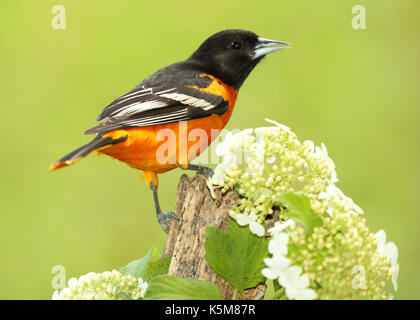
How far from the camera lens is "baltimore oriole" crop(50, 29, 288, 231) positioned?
8.19ft

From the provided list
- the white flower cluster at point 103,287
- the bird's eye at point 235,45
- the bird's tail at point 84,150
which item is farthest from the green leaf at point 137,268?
the bird's eye at point 235,45

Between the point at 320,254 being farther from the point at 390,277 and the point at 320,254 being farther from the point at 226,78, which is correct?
the point at 226,78

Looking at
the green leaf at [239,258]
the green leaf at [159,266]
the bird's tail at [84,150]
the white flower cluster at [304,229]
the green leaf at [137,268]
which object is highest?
the bird's tail at [84,150]

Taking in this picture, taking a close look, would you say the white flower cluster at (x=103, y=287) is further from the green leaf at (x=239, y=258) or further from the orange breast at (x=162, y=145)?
the orange breast at (x=162, y=145)

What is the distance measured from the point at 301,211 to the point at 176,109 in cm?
130

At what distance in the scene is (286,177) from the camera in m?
1.70

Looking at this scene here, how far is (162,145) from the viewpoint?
259 cm

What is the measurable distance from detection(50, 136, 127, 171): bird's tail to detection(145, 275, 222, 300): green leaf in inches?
25.6

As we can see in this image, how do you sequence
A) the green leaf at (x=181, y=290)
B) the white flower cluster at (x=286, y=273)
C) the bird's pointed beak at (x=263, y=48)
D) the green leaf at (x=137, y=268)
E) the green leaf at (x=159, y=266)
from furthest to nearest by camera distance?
1. the bird's pointed beak at (x=263, y=48)
2. the green leaf at (x=159, y=266)
3. the green leaf at (x=137, y=268)
4. the green leaf at (x=181, y=290)
5. the white flower cluster at (x=286, y=273)

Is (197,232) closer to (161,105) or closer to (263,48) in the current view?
(161,105)

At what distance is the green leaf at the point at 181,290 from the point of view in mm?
1637

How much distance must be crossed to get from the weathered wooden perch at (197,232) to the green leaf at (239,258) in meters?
0.17

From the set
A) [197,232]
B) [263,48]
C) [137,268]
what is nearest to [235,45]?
[263,48]
